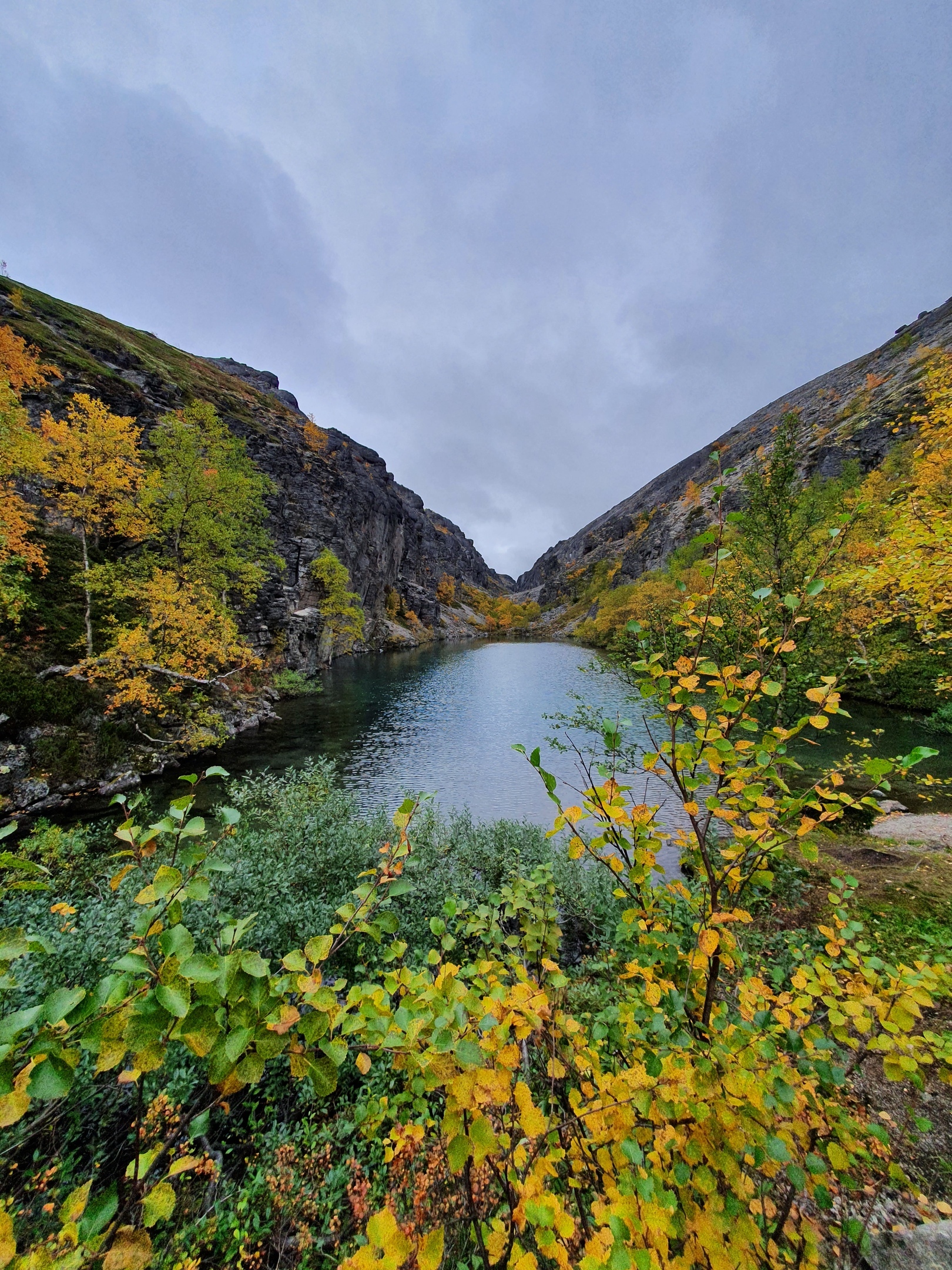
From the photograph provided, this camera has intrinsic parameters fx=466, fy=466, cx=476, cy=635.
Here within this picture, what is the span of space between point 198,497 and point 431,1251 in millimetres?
23976

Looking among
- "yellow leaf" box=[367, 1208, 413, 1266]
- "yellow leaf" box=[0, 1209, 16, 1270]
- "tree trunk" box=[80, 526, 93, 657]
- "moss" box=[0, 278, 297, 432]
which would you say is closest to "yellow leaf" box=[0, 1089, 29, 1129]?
"yellow leaf" box=[0, 1209, 16, 1270]

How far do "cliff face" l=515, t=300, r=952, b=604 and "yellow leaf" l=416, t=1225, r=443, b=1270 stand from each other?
48.0 ft

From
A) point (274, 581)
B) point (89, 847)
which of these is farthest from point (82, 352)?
point (89, 847)

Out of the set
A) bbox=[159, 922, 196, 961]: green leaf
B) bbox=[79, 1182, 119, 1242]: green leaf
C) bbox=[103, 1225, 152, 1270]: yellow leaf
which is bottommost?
bbox=[103, 1225, 152, 1270]: yellow leaf

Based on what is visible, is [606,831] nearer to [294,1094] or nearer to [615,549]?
[294,1094]

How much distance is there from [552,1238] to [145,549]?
82.0ft

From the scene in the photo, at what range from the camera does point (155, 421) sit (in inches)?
1169

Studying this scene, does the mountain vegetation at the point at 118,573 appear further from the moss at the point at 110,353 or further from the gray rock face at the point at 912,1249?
the gray rock face at the point at 912,1249

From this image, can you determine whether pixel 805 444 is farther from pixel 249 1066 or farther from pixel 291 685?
pixel 249 1066

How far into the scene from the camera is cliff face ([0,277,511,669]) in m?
29.2

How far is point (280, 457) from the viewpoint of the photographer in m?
46.8

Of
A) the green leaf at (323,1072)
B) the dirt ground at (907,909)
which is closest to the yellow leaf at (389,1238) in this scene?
the green leaf at (323,1072)

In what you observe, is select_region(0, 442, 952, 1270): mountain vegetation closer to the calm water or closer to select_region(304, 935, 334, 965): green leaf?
select_region(304, 935, 334, 965): green leaf

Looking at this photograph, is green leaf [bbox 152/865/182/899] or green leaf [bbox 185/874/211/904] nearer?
green leaf [bbox 185/874/211/904]
